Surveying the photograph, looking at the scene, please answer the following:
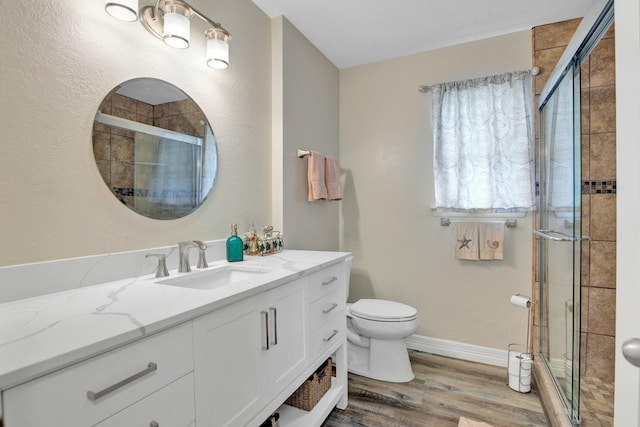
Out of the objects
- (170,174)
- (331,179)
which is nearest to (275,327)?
(170,174)

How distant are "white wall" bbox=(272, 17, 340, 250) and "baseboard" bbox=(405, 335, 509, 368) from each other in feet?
3.41

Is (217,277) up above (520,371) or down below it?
above

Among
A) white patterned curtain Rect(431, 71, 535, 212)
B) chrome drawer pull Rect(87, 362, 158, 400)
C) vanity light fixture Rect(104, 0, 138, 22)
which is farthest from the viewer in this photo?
white patterned curtain Rect(431, 71, 535, 212)

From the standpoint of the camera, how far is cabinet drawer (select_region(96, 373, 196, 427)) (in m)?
0.72

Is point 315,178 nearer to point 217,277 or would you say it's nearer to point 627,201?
point 217,277

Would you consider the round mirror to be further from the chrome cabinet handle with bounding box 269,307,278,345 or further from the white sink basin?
the chrome cabinet handle with bounding box 269,307,278,345

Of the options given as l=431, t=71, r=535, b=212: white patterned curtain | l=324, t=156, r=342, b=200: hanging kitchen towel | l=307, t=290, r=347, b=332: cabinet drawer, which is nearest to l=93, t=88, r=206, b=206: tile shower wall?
l=307, t=290, r=347, b=332: cabinet drawer

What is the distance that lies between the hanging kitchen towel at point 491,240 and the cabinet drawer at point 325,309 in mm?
1189

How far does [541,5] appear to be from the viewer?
A: 200 cm

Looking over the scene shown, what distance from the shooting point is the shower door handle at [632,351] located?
0.51m

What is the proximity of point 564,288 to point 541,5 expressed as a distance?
172cm

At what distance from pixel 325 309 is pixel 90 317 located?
1.03 metres

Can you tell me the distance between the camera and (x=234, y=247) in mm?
1665

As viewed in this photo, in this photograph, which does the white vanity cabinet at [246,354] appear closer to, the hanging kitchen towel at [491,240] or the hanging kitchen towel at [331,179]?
the hanging kitchen towel at [331,179]
